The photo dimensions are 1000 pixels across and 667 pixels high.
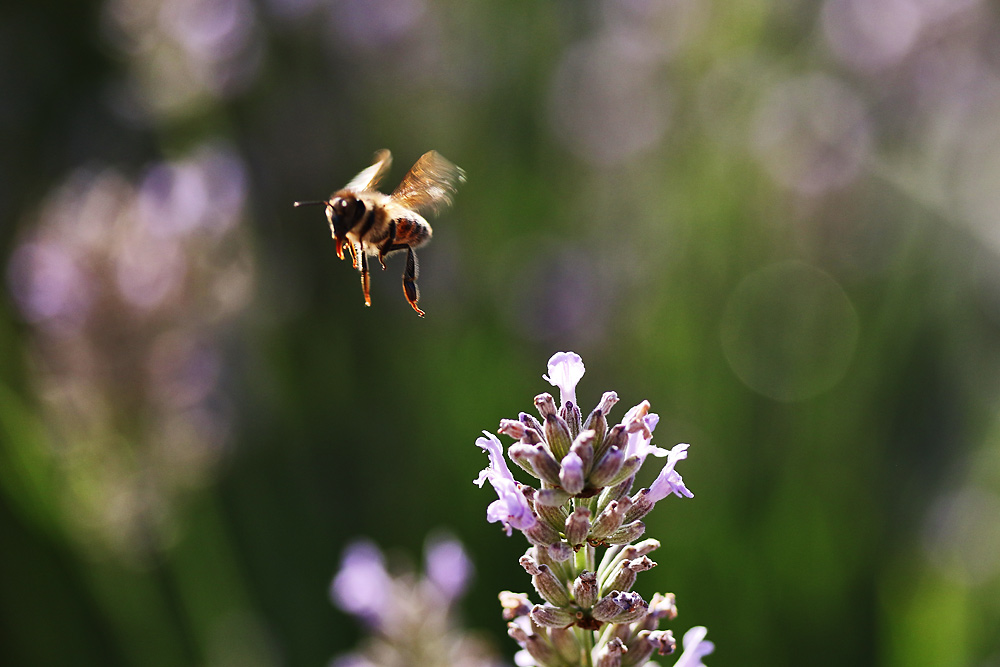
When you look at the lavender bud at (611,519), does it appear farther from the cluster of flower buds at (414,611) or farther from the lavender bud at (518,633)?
the cluster of flower buds at (414,611)

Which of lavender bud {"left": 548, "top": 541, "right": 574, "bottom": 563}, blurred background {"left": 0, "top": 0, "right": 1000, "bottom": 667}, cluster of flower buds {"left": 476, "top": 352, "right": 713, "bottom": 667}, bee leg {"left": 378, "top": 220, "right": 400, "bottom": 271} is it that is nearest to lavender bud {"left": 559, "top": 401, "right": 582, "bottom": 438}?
cluster of flower buds {"left": 476, "top": 352, "right": 713, "bottom": 667}

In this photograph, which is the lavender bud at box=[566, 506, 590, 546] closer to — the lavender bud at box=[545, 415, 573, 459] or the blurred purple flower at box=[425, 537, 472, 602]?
the lavender bud at box=[545, 415, 573, 459]

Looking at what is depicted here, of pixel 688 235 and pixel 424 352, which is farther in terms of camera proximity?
pixel 688 235

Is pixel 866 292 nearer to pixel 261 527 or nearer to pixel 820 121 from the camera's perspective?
pixel 820 121

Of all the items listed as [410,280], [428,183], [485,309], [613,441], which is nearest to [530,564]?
[613,441]

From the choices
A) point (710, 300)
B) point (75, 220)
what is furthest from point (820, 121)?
point (75, 220)
